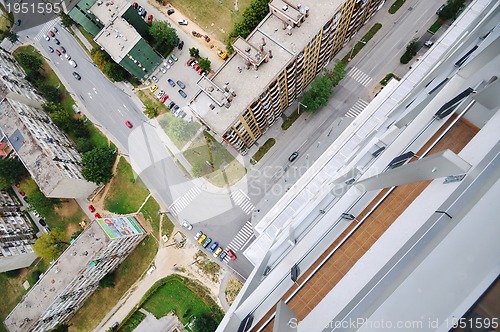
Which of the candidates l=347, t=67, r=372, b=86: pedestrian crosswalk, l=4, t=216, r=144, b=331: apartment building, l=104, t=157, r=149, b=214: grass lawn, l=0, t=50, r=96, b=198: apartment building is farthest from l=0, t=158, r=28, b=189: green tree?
l=347, t=67, r=372, b=86: pedestrian crosswalk

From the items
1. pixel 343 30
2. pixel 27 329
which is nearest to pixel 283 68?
pixel 343 30

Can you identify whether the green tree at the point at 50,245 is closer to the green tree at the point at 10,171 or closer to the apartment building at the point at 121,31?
the green tree at the point at 10,171

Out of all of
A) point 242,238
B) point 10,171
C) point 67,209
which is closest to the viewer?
point 242,238

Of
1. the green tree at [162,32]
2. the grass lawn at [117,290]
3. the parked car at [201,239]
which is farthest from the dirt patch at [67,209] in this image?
the green tree at [162,32]

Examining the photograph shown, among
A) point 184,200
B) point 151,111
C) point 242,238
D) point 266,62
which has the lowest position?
point 184,200

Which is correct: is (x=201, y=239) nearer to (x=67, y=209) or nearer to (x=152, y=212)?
(x=152, y=212)

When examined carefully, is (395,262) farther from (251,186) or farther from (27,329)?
(27,329)

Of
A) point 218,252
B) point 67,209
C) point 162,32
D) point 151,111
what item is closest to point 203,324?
point 218,252
